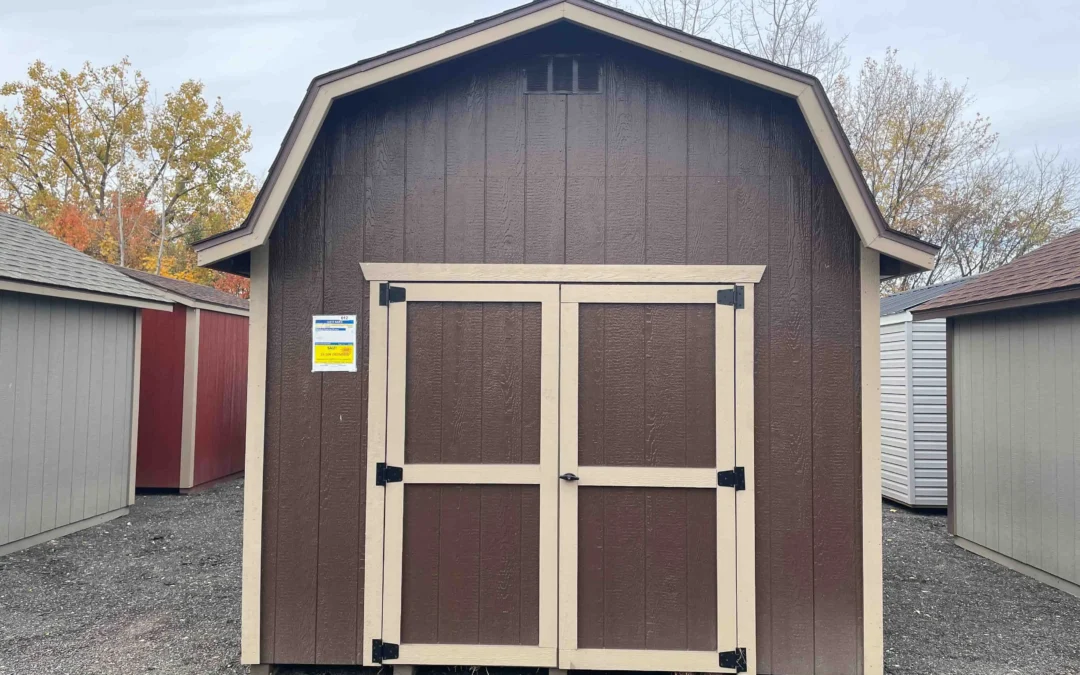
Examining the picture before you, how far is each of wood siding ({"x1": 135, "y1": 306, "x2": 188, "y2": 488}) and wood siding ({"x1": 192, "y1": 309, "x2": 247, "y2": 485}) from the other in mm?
183

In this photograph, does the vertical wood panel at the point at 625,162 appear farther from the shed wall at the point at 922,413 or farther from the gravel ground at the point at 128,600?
the shed wall at the point at 922,413

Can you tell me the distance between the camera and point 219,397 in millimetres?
8578

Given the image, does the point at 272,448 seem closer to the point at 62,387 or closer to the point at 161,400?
the point at 62,387

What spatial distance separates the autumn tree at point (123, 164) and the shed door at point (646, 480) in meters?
18.6

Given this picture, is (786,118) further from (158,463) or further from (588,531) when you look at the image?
(158,463)

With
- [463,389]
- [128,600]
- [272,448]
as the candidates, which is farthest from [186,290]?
[463,389]

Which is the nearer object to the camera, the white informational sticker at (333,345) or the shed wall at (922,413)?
the white informational sticker at (333,345)

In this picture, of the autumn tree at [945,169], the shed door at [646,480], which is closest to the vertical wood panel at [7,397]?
the shed door at [646,480]

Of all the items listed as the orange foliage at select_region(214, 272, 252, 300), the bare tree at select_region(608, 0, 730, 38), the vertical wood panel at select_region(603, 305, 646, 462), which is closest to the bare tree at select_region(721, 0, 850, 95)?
the bare tree at select_region(608, 0, 730, 38)

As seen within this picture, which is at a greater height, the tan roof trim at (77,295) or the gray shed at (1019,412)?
the tan roof trim at (77,295)

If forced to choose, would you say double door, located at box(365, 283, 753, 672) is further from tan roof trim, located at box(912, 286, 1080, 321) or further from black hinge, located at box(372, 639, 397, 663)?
tan roof trim, located at box(912, 286, 1080, 321)

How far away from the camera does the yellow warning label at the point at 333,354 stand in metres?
3.37

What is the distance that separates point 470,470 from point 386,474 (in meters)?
0.43

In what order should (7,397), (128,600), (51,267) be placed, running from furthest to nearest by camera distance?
(51,267), (7,397), (128,600)
